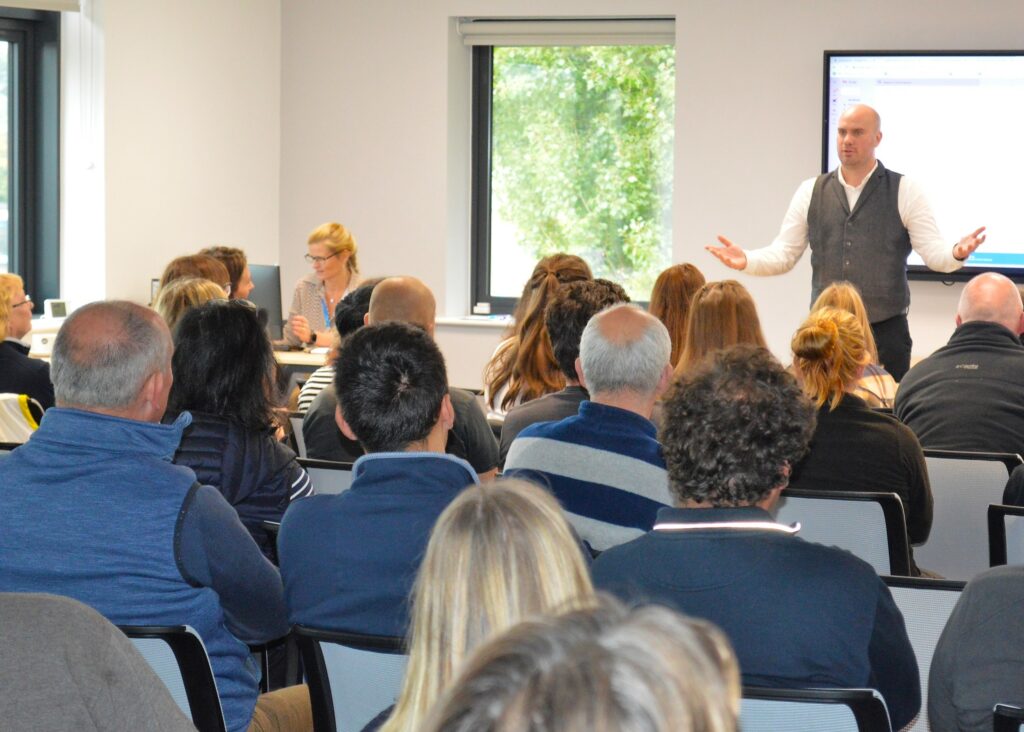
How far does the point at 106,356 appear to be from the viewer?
2434 millimetres

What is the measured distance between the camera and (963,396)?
12.5ft

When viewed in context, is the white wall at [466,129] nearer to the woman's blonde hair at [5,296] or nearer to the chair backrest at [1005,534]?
the woman's blonde hair at [5,296]

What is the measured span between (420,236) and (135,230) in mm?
1785

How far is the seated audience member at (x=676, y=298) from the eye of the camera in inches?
174

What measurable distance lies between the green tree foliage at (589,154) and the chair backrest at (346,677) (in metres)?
6.17

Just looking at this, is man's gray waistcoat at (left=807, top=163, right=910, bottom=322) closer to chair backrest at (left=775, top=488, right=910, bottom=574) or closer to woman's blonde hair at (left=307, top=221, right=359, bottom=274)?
woman's blonde hair at (left=307, top=221, right=359, bottom=274)

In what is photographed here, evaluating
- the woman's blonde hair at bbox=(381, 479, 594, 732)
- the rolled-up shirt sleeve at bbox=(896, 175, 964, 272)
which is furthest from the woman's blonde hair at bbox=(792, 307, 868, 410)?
the rolled-up shirt sleeve at bbox=(896, 175, 964, 272)

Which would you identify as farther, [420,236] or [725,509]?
[420,236]

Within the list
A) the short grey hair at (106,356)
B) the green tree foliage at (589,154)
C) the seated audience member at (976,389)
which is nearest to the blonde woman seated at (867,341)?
the seated audience member at (976,389)

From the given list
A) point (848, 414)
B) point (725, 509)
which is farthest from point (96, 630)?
point (848, 414)

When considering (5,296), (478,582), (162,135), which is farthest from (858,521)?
(162,135)

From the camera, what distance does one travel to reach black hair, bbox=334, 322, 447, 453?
2461 mm

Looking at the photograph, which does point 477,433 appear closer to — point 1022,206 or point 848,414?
point 848,414

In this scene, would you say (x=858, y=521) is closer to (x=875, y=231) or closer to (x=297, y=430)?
(x=297, y=430)
